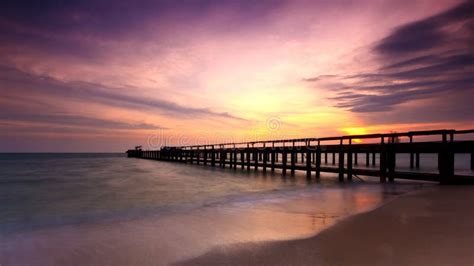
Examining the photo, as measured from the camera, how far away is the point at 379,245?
4.48 meters

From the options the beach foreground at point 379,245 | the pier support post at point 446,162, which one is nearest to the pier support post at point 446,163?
the pier support post at point 446,162

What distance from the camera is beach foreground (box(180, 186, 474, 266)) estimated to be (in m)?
3.95

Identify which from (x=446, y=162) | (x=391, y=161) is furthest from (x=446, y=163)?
(x=391, y=161)

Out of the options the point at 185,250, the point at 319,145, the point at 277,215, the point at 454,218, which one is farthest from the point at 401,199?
the point at 319,145

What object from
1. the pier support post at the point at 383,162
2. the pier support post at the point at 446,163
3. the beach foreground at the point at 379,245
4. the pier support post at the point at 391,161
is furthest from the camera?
the pier support post at the point at 383,162

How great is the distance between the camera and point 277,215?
757 cm

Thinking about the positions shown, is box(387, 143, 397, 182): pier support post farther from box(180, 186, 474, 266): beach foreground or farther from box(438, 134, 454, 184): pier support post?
box(180, 186, 474, 266): beach foreground

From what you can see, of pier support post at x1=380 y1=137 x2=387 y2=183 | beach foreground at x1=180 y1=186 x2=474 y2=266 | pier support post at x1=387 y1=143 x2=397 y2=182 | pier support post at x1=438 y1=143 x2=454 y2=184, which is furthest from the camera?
pier support post at x1=380 y1=137 x2=387 y2=183

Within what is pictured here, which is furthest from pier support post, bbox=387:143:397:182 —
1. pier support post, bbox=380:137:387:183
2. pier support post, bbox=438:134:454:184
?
pier support post, bbox=438:134:454:184

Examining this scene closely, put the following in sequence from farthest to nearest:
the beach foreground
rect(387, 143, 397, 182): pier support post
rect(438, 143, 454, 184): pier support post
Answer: rect(387, 143, 397, 182): pier support post, rect(438, 143, 454, 184): pier support post, the beach foreground

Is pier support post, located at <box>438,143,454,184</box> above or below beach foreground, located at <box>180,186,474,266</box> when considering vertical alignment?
above

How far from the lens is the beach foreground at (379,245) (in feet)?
12.9

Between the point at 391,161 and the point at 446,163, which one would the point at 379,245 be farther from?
the point at 391,161

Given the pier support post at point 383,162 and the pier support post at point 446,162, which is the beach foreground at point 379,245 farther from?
the pier support post at point 383,162
